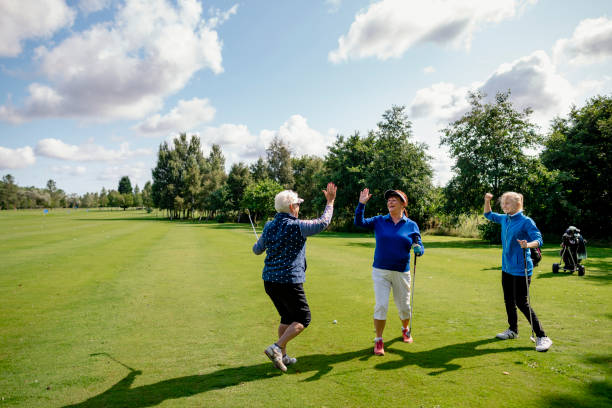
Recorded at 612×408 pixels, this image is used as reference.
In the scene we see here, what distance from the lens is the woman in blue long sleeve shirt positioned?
520 cm

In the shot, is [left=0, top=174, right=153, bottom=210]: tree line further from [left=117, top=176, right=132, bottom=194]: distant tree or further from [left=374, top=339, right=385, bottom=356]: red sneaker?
A: [left=374, top=339, right=385, bottom=356]: red sneaker

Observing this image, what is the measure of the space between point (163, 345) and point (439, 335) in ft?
15.9

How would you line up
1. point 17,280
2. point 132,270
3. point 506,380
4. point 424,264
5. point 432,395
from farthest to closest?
1. point 424,264
2. point 132,270
3. point 17,280
4. point 506,380
5. point 432,395

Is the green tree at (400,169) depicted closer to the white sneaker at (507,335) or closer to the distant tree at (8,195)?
the white sneaker at (507,335)

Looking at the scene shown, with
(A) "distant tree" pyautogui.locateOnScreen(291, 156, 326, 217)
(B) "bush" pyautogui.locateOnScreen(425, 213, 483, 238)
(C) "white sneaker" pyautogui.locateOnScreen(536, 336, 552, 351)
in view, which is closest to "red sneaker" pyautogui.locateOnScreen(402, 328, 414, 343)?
(C) "white sneaker" pyautogui.locateOnScreen(536, 336, 552, 351)

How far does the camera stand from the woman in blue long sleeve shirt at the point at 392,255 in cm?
520

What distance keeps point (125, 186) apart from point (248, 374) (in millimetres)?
203696

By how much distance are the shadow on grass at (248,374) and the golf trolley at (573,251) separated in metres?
8.95

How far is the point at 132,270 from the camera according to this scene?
44.2 feet

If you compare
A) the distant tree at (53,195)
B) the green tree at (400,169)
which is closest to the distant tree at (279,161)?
the green tree at (400,169)

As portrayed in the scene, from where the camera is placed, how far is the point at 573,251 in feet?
40.4

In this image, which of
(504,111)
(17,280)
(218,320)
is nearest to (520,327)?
(218,320)

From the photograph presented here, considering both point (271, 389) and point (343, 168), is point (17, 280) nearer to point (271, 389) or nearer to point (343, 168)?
point (271, 389)

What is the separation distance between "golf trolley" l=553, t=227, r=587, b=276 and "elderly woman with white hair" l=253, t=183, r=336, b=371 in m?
11.7
